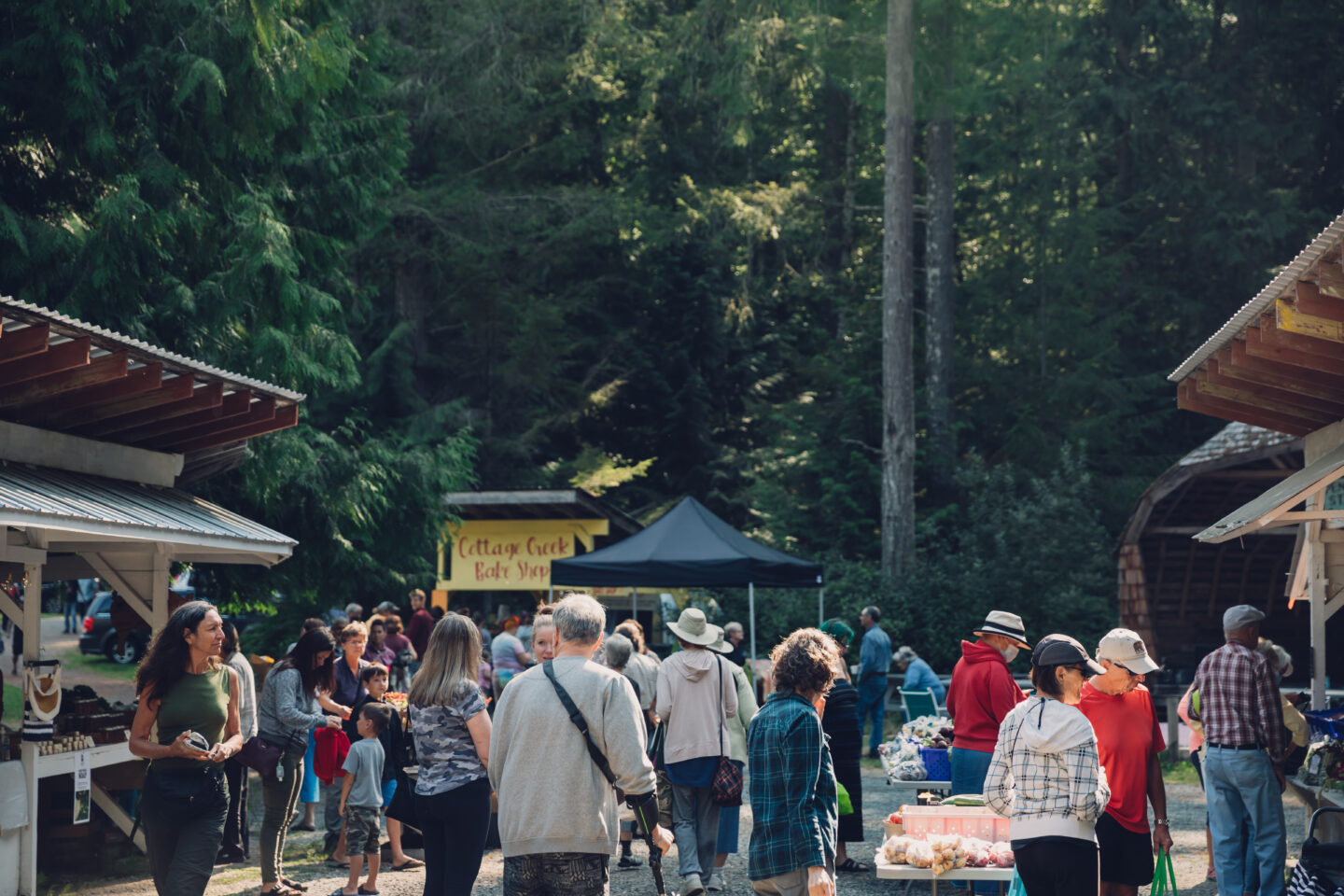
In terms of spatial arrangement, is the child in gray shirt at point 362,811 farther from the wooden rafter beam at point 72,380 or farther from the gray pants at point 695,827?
the wooden rafter beam at point 72,380

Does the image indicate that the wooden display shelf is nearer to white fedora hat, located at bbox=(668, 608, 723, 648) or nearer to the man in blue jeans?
white fedora hat, located at bbox=(668, 608, 723, 648)

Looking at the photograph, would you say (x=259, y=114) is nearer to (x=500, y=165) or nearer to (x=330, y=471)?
(x=330, y=471)

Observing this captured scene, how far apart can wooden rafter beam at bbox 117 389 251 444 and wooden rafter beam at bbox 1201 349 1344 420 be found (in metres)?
6.45

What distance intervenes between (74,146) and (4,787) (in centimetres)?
812

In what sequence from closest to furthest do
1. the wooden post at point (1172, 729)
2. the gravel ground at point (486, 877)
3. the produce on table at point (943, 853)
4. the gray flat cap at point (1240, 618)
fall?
the produce on table at point (943, 853) → the gray flat cap at point (1240, 618) → the gravel ground at point (486, 877) → the wooden post at point (1172, 729)

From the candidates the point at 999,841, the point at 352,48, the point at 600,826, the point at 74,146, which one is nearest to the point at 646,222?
the point at 352,48

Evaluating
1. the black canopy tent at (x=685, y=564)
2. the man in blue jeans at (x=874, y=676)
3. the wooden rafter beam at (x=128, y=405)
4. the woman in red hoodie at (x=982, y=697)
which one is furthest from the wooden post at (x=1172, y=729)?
the wooden rafter beam at (x=128, y=405)

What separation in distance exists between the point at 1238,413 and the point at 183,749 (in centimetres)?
739

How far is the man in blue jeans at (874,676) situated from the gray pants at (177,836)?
9.69 metres

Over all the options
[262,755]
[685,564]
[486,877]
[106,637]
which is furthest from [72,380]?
[106,637]

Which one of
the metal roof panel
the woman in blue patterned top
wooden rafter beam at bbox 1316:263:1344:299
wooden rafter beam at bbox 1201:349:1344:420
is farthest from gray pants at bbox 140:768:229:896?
wooden rafter beam at bbox 1201:349:1344:420

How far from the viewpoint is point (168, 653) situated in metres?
5.94

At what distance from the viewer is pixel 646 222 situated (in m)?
27.4

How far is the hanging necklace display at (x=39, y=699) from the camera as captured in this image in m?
7.91
